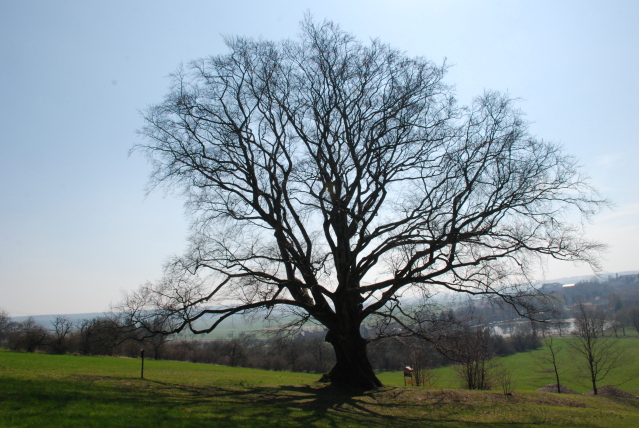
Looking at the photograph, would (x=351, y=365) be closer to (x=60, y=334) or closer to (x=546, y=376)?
(x=546, y=376)

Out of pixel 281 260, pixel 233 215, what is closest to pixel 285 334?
pixel 281 260

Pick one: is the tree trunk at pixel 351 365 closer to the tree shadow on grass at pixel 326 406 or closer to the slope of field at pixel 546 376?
the tree shadow on grass at pixel 326 406

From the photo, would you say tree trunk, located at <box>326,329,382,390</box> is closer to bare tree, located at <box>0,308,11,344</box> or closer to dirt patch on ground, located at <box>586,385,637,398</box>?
dirt patch on ground, located at <box>586,385,637,398</box>

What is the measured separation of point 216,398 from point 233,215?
688 centimetres

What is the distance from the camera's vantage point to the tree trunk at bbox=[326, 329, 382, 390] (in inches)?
589

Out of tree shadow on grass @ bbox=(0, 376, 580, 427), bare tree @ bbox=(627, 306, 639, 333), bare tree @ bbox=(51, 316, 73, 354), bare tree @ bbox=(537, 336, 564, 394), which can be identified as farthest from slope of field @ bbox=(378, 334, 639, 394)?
bare tree @ bbox=(51, 316, 73, 354)

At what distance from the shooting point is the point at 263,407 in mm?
10180

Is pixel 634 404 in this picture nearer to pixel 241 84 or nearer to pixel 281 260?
pixel 281 260

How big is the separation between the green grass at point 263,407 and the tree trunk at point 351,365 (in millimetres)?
765

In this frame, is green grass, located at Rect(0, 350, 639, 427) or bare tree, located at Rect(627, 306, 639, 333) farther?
bare tree, located at Rect(627, 306, 639, 333)

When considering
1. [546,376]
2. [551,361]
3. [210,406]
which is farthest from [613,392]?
[210,406]

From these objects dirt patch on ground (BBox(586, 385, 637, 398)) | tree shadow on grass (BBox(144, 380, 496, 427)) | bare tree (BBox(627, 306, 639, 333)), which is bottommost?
dirt patch on ground (BBox(586, 385, 637, 398))

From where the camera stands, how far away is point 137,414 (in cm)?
779

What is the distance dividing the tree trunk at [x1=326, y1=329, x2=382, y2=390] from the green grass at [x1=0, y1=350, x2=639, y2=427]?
77cm
